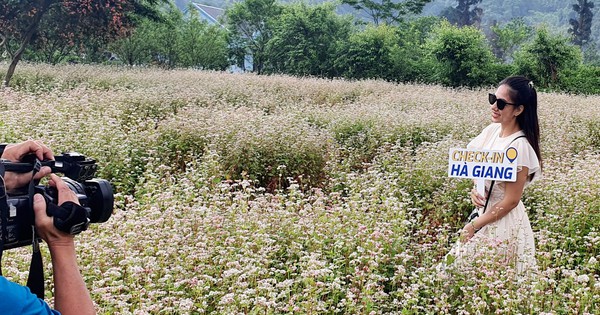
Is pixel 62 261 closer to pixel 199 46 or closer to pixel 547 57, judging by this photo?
pixel 547 57

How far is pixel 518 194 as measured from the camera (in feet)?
11.3

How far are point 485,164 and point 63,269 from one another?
2.52m

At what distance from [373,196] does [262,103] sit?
22.5 ft

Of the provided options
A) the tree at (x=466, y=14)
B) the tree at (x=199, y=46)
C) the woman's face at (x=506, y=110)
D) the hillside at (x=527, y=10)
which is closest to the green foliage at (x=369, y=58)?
the tree at (x=199, y=46)

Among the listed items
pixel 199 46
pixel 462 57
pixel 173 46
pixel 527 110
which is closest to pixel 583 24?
pixel 462 57

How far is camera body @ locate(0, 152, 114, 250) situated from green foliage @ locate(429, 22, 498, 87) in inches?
904

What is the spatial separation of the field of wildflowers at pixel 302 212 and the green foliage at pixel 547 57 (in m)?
13.6

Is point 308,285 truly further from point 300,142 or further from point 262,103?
point 262,103

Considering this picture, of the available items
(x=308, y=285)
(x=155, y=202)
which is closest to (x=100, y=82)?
(x=155, y=202)

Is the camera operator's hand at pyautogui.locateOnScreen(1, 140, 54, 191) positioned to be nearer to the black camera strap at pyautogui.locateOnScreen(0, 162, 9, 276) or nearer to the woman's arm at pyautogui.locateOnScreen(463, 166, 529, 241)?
the black camera strap at pyautogui.locateOnScreen(0, 162, 9, 276)

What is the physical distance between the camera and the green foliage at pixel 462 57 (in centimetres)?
2381

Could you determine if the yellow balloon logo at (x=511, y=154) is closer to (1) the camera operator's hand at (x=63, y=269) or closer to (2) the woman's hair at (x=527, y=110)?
(2) the woman's hair at (x=527, y=110)

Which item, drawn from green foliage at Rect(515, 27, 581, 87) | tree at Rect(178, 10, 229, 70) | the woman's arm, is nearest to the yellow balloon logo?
the woman's arm

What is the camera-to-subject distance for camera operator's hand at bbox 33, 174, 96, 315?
168 cm
